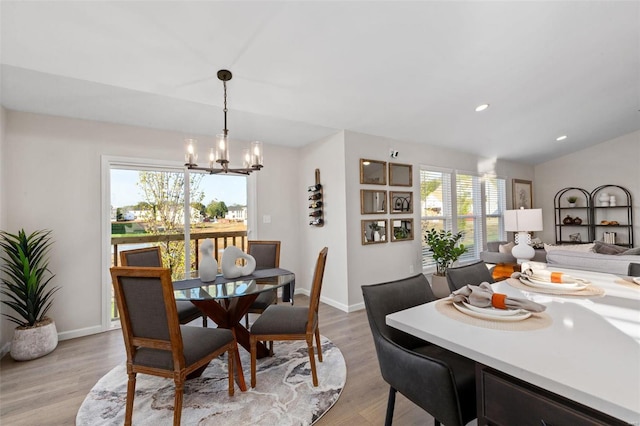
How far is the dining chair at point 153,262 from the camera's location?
2.48m

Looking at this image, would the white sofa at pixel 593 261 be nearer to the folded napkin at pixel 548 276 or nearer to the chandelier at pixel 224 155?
the folded napkin at pixel 548 276

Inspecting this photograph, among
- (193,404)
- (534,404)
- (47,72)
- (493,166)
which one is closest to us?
(534,404)

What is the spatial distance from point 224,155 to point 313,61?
1.10 metres

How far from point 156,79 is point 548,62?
3.71 meters

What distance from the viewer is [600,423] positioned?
708 mm

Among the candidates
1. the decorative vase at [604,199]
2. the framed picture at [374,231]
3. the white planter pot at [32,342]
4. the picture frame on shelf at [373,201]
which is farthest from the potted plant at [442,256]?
the white planter pot at [32,342]

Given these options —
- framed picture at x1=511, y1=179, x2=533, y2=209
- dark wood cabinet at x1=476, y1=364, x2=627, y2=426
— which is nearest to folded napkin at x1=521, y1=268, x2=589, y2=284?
dark wood cabinet at x1=476, y1=364, x2=627, y2=426

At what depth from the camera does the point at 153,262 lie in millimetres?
2771

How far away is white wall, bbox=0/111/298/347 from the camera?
2848 mm

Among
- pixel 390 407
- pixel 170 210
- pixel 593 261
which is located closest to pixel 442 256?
pixel 593 261

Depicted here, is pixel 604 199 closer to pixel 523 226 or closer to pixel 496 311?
pixel 523 226

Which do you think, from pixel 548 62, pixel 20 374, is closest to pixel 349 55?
pixel 548 62

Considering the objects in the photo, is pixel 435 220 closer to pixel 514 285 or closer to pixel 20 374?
pixel 514 285

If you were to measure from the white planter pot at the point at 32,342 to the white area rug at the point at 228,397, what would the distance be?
877mm
